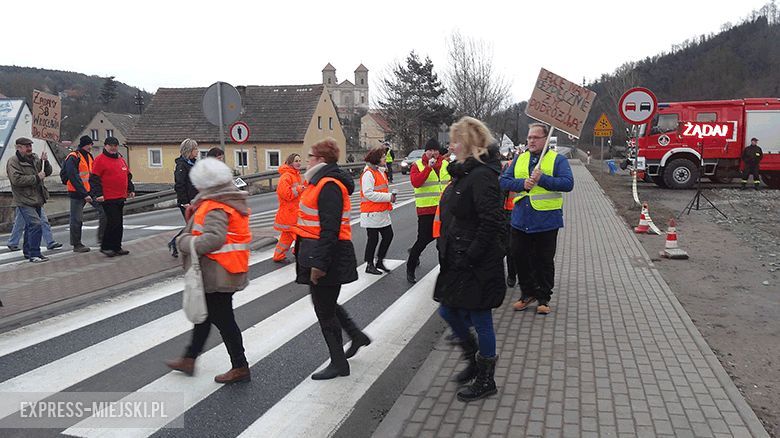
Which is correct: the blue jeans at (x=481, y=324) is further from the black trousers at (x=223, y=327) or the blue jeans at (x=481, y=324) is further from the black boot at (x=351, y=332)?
the black trousers at (x=223, y=327)

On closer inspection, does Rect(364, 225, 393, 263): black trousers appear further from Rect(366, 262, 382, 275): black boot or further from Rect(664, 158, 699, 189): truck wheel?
Rect(664, 158, 699, 189): truck wheel

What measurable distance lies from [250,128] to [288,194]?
39.8 meters

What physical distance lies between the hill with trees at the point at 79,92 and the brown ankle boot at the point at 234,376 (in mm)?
81256

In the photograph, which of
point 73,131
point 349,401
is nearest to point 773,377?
point 349,401

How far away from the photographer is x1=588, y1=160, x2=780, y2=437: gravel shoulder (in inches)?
182

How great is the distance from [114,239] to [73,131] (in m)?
90.6

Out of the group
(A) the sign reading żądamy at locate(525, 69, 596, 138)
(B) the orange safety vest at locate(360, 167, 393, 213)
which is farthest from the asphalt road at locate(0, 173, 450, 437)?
(A) the sign reading żądamy at locate(525, 69, 596, 138)

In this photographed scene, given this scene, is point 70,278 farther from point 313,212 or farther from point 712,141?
point 712,141

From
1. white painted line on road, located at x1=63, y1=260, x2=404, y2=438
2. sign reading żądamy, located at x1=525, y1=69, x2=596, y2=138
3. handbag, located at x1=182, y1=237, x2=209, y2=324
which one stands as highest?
sign reading żądamy, located at x1=525, y1=69, x2=596, y2=138

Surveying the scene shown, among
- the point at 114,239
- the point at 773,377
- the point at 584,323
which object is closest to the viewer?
the point at 773,377

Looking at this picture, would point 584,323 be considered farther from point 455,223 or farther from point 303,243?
point 303,243

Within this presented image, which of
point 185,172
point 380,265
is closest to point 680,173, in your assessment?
point 380,265

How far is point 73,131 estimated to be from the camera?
87938mm

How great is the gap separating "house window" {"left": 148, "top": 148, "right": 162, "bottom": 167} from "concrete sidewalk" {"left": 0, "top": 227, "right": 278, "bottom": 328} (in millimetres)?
40201
